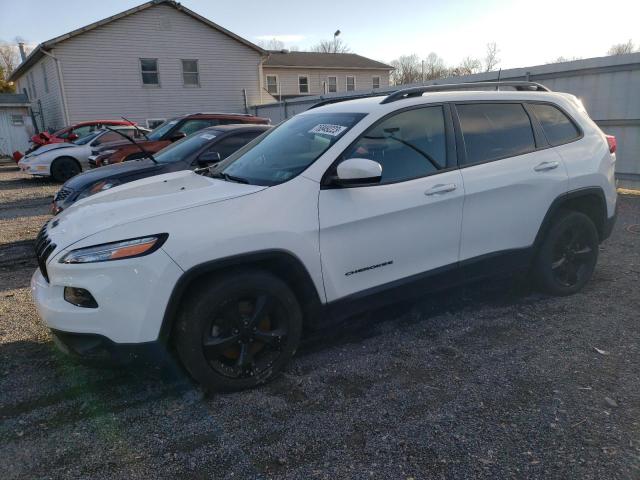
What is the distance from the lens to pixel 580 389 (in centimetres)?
299

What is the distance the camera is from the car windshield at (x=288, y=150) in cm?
329

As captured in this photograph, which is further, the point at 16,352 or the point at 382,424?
the point at 16,352

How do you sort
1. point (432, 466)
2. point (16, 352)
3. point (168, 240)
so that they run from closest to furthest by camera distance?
point (432, 466) < point (168, 240) < point (16, 352)

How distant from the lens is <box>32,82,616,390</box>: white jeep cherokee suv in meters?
2.69

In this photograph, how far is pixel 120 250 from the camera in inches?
104

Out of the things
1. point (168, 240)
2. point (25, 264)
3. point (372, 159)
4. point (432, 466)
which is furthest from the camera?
point (25, 264)

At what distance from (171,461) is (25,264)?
15.5ft

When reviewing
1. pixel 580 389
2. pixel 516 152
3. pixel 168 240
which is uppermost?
pixel 516 152

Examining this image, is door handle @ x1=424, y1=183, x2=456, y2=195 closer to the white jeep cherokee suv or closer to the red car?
the white jeep cherokee suv

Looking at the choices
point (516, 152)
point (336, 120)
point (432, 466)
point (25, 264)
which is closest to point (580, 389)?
point (432, 466)

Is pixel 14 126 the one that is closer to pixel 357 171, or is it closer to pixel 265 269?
pixel 265 269

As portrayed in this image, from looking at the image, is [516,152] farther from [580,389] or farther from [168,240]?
[168,240]

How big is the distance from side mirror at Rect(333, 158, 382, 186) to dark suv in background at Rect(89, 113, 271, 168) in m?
6.75

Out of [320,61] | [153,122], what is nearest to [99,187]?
[153,122]
